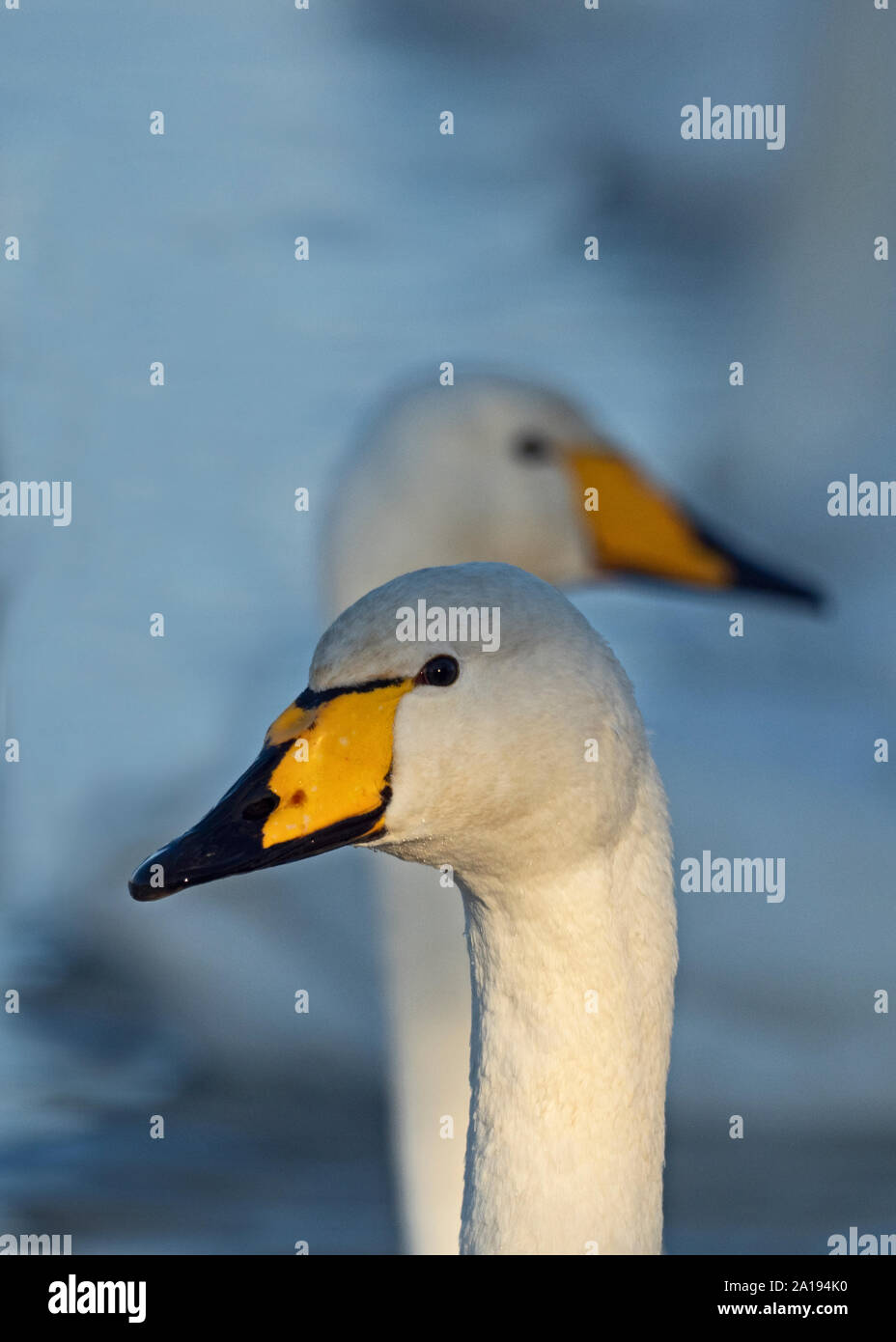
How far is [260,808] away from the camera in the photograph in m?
1.24

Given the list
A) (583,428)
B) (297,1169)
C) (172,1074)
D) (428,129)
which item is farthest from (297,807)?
(428,129)

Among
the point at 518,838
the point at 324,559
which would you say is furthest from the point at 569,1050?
the point at 324,559

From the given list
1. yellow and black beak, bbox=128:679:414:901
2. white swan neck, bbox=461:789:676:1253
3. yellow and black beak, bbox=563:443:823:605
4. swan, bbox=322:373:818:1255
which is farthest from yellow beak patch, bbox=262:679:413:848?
yellow and black beak, bbox=563:443:823:605

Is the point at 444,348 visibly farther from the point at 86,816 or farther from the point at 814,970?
the point at 814,970

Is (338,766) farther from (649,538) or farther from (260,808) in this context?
(649,538)

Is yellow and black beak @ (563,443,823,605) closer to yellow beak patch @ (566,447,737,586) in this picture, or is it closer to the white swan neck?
yellow beak patch @ (566,447,737,586)

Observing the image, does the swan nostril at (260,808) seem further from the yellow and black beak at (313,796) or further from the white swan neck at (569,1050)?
the white swan neck at (569,1050)

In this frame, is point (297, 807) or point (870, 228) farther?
point (870, 228)

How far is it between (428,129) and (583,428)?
19.1 feet

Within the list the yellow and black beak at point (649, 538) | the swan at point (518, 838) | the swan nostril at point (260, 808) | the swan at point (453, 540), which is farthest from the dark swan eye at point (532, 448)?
the swan nostril at point (260, 808)

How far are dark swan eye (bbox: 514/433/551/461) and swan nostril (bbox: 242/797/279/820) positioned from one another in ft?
4.93

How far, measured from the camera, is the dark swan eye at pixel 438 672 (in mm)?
1236

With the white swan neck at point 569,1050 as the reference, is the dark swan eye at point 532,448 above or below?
above
